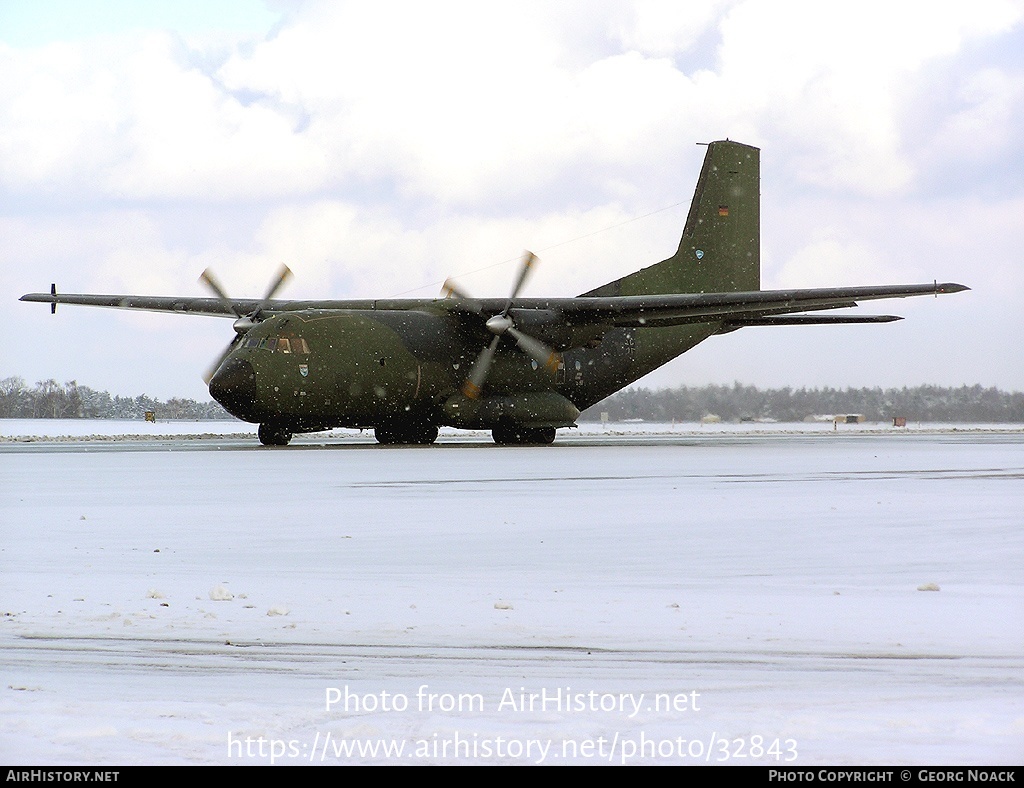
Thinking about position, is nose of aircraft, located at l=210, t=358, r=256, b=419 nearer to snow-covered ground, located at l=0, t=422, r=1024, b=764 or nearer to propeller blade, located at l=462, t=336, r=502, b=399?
propeller blade, located at l=462, t=336, r=502, b=399

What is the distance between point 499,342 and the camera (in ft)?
107

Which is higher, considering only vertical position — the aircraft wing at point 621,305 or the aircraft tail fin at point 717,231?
the aircraft tail fin at point 717,231

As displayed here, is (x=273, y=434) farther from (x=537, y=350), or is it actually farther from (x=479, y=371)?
(x=537, y=350)

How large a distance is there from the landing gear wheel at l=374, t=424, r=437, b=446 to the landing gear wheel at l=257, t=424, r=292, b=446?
3102 millimetres

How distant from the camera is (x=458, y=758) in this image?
173 inches

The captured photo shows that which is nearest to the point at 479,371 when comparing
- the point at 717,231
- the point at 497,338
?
the point at 497,338

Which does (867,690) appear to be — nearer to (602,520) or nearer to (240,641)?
(240,641)

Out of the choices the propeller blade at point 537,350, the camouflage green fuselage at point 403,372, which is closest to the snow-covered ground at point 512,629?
the camouflage green fuselage at point 403,372

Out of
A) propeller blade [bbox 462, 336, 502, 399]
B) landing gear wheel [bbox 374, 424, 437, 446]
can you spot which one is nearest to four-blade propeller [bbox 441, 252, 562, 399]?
propeller blade [bbox 462, 336, 502, 399]

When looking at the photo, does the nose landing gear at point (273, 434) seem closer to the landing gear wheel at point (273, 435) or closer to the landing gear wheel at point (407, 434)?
the landing gear wheel at point (273, 435)

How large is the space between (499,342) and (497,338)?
957 millimetres

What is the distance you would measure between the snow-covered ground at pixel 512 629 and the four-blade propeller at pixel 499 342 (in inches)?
654

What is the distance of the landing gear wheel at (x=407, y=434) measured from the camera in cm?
3416

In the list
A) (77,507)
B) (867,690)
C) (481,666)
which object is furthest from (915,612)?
(77,507)
